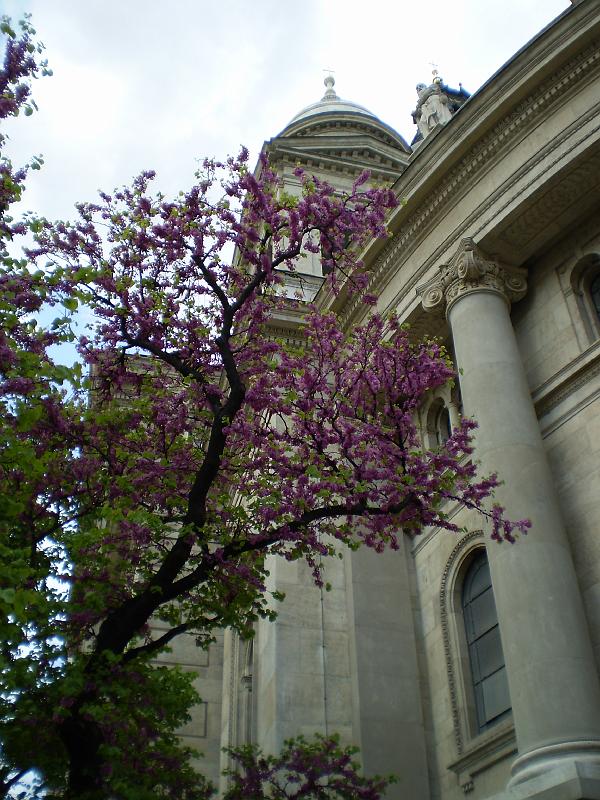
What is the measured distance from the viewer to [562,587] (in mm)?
15031

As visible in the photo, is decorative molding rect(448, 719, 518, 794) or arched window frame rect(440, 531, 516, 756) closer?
decorative molding rect(448, 719, 518, 794)

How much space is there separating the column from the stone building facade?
40 millimetres

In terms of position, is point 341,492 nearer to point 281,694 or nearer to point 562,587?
point 562,587

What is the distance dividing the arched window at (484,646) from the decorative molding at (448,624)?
343mm

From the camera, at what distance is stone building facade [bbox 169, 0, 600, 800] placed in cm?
1603

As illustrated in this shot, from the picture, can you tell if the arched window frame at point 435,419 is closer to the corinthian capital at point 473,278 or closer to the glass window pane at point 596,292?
the corinthian capital at point 473,278

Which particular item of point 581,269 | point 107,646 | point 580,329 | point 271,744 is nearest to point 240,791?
point 271,744

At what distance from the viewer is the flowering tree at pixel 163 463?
41.5 ft

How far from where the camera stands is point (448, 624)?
766 inches

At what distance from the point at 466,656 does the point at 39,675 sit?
31.1 feet

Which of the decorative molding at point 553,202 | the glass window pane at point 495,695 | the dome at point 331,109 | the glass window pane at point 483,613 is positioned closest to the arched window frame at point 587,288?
the decorative molding at point 553,202

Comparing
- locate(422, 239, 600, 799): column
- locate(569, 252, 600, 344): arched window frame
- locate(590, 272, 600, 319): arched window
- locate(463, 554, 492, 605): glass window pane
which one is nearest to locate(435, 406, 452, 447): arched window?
locate(422, 239, 600, 799): column

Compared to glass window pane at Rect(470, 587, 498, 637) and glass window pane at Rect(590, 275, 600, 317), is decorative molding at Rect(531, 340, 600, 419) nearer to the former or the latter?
glass window pane at Rect(590, 275, 600, 317)

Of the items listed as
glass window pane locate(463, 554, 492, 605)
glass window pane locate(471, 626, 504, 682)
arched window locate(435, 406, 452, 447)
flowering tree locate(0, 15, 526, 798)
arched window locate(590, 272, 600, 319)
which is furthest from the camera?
arched window locate(435, 406, 452, 447)
